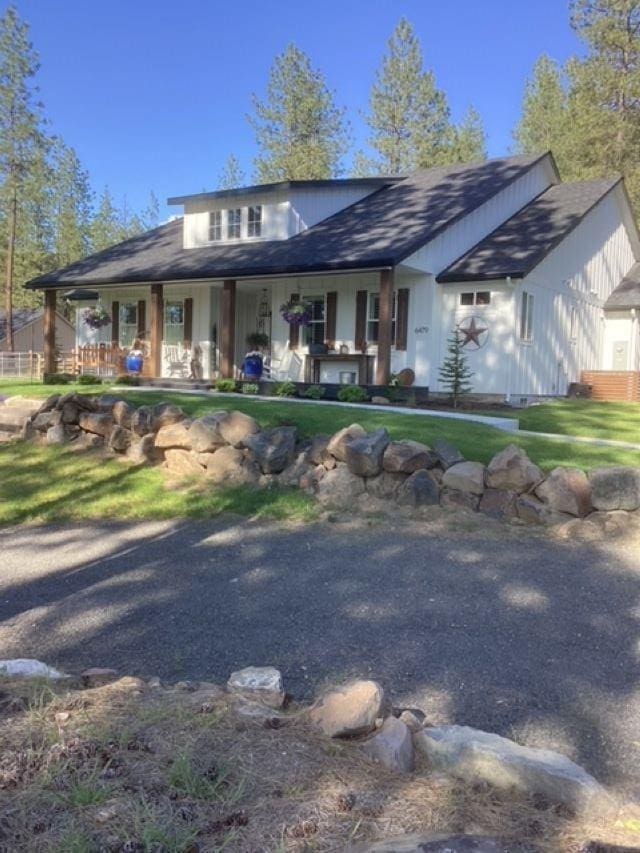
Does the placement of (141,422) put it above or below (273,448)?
above

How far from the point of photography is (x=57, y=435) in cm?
1005

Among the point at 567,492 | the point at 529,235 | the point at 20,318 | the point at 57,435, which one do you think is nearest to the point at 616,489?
the point at 567,492

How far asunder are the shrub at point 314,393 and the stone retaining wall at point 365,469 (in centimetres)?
620

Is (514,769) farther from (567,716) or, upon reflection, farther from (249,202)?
(249,202)

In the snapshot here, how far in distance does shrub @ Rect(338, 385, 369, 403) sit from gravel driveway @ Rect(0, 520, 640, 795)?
8219mm

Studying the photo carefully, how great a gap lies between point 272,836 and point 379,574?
328 cm

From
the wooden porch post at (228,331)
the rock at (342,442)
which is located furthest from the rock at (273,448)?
the wooden porch post at (228,331)

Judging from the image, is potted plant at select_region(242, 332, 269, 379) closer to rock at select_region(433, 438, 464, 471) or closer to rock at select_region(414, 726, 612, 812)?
rock at select_region(433, 438, 464, 471)

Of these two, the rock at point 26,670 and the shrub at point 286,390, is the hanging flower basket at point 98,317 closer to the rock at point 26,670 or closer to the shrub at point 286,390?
the shrub at point 286,390

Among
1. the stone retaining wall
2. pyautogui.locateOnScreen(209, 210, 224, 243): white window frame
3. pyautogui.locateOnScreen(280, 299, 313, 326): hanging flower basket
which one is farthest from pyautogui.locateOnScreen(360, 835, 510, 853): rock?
pyautogui.locateOnScreen(209, 210, 224, 243): white window frame

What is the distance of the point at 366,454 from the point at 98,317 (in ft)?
55.3

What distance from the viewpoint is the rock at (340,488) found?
24.5 feet

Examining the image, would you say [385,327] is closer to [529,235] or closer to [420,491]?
[529,235]

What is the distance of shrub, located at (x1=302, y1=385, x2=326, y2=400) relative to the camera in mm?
15492
